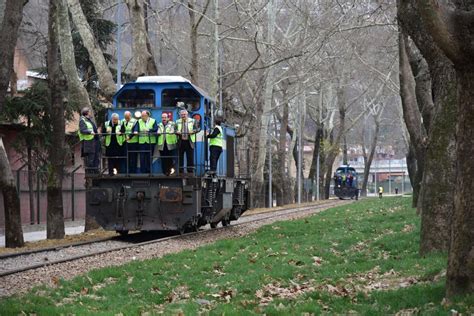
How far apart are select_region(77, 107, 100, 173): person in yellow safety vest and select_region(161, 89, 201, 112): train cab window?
2.21 metres

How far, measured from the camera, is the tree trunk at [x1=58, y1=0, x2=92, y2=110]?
20.0 metres

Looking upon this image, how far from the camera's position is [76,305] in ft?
30.4

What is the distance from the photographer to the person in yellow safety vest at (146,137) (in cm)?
1894

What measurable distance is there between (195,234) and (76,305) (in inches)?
457

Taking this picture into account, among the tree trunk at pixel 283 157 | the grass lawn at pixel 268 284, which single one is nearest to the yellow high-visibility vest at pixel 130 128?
the grass lawn at pixel 268 284

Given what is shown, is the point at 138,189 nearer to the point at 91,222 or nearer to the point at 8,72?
the point at 91,222

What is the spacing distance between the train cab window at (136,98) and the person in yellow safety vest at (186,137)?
1727mm

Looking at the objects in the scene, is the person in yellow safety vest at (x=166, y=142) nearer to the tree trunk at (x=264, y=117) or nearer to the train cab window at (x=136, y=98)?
the train cab window at (x=136, y=98)

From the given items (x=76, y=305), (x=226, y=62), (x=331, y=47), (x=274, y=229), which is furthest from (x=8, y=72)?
(x=226, y=62)

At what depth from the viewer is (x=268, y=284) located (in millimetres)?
10859

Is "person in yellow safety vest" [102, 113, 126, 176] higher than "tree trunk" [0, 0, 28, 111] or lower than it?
lower

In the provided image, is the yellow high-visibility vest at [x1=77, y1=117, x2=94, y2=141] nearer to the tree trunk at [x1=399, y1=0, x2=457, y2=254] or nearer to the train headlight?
the train headlight

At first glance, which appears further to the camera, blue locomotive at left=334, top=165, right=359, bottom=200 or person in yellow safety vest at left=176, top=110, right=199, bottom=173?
blue locomotive at left=334, top=165, right=359, bottom=200

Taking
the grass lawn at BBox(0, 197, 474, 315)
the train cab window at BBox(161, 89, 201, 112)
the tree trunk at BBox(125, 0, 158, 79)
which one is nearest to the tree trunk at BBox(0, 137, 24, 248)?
the train cab window at BBox(161, 89, 201, 112)
